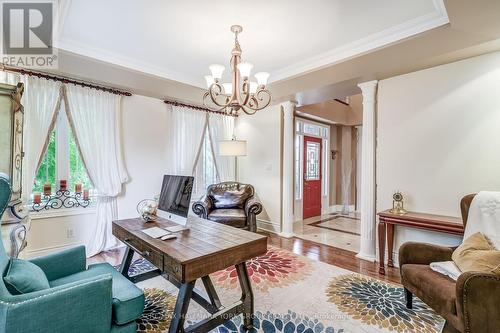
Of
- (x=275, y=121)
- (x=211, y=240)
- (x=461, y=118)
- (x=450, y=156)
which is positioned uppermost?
(x=275, y=121)

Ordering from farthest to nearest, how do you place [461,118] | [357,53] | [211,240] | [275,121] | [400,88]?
[275,121] < [400,88] < [357,53] < [461,118] < [211,240]

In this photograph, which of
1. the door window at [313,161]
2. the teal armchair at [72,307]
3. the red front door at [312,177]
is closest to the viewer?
the teal armchair at [72,307]

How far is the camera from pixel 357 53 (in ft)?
9.78

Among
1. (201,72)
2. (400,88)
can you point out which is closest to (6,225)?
(201,72)

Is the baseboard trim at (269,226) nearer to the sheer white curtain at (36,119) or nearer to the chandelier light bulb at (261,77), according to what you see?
the chandelier light bulb at (261,77)

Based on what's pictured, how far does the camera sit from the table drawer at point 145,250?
68.8 inches

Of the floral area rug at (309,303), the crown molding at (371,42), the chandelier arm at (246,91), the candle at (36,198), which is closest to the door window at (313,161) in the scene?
the crown molding at (371,42)

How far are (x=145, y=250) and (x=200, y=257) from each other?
0.61m

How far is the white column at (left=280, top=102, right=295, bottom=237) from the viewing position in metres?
4.55

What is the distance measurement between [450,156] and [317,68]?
1963 millimetres

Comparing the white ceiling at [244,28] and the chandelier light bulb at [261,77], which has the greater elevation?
the white ceiling at [244,28]

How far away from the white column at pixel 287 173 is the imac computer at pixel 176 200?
8.58 feet

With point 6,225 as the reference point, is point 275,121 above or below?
above

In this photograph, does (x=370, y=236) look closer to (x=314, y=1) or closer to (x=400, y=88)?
(x=400, y=88)
